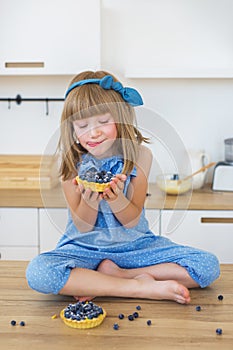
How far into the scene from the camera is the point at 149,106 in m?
3.20

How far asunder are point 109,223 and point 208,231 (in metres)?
1.05

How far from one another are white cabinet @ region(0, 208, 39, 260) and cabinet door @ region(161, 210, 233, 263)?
0.62m

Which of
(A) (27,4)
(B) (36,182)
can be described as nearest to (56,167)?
(B) (36,182)

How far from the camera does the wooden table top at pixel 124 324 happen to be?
151 centimetres

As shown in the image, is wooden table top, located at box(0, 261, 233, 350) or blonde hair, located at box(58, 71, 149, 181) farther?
blonde hair, located at box(58, 71, 149, 181)

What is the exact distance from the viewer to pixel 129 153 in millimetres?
1709

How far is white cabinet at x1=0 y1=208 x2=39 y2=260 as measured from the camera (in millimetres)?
2816

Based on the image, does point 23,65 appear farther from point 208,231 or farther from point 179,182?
point 179,182

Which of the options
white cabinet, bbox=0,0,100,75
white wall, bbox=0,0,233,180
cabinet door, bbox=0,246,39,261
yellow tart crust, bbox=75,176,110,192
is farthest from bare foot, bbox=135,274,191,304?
white wall, bbox=0,0,233,180

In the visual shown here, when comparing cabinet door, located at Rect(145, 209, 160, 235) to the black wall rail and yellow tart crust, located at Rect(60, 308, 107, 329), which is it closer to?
yellow tart crust, located at Rect(60, 308, 107, 329)

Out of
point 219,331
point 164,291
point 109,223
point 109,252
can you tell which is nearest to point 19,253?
point 109,252

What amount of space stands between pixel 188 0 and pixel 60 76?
738mm

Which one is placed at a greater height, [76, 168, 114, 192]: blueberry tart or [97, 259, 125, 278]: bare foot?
[76, 168, 114, 192]: blueberry tart

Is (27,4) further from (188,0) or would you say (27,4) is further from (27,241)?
(27,241)
